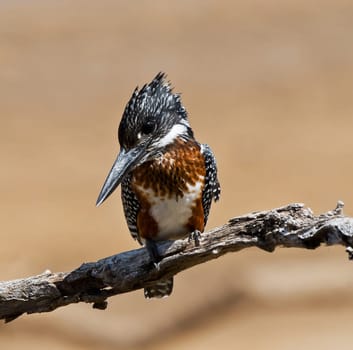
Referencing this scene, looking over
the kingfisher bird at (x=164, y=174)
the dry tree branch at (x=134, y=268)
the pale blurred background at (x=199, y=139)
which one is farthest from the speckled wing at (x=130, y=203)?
the pale blurred background at (x=199, y=139)

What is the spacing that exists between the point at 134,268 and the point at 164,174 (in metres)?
0.49

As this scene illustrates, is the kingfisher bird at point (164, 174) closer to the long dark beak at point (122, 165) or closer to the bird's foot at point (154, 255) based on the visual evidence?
the long dark beak at point (122, 165)

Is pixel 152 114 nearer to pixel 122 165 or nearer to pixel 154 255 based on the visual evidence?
pixel 122 165

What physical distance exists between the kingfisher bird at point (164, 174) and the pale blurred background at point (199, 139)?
3049 millimetres

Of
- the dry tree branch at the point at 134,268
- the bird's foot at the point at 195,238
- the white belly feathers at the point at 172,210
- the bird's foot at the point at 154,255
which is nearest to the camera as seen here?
the dry tree branch at the point at 134,268

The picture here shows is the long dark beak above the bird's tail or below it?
above

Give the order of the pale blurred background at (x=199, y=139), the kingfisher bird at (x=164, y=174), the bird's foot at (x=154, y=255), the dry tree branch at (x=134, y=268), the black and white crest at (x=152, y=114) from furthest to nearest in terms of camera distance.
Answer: the pale blurred background at (x=199, y=139)
the kingfisher bird at (x=164, y=174)
the black and white crest at (x=152, y=114)
the bird's foot at (x=154, y=255)
the dry tree branch at (x=134, y=268)

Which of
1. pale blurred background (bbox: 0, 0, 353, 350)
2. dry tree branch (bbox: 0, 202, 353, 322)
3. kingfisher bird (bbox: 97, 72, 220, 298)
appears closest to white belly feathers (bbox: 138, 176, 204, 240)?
kingfisher bird (bbox: 97, 72, 220, 298)

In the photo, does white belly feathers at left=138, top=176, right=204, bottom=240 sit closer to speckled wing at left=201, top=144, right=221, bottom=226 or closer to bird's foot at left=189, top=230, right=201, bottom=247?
speckled wing at left=201, top=144, right=221, bottom=226

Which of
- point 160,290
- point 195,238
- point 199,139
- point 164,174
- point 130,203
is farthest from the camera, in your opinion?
point 199,139

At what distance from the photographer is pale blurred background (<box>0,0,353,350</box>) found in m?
7.94

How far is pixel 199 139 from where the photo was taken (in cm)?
1005

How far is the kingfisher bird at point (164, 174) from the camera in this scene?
437 cm

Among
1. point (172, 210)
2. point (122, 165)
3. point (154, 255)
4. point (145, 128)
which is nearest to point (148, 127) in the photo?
point (145, 128)
